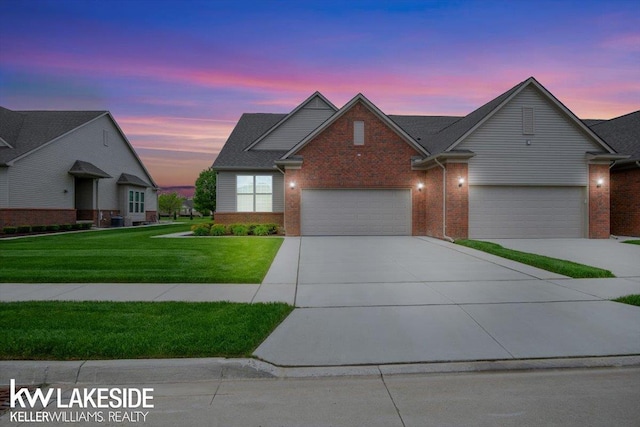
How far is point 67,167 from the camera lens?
25.5 meters

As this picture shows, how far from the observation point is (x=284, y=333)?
4871 millimetres

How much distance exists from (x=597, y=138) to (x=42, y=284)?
71.0 feet

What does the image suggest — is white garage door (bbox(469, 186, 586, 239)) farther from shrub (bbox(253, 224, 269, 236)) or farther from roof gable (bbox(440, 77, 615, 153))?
shrub (bbox(253, 224, 269, 236))

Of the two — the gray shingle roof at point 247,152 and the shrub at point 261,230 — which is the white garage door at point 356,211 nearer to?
the shrub at point 261,230

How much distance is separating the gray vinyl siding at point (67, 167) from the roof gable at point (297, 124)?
1369 cm

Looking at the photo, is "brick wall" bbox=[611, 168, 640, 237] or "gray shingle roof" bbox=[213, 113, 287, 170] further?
"gray shingle roof" bbox=[213, 113, 287, 170]

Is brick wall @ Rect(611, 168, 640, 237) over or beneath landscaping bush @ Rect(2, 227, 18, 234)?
over

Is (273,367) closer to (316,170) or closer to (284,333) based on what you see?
(284,333)

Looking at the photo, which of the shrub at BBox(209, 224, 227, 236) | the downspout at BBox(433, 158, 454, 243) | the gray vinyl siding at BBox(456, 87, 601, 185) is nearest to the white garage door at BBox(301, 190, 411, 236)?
the downspout at BBox(433, 158, 454, 243)

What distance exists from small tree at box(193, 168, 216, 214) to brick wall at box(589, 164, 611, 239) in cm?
4616

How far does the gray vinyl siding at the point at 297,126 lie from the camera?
22.6 meters

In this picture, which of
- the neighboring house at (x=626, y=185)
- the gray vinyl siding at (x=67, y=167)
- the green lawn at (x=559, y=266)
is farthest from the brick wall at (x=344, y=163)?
the gray vinyl siding at (x=67, y=167)

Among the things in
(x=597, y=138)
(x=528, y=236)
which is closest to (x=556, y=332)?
(x=528, y=236)

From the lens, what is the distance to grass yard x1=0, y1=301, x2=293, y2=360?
4.11 m
